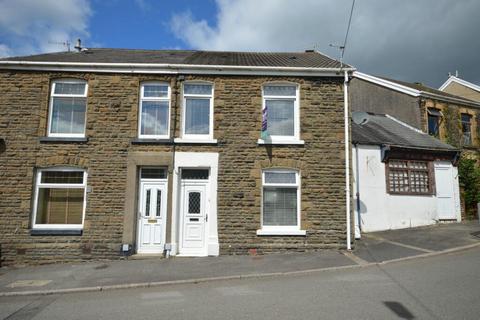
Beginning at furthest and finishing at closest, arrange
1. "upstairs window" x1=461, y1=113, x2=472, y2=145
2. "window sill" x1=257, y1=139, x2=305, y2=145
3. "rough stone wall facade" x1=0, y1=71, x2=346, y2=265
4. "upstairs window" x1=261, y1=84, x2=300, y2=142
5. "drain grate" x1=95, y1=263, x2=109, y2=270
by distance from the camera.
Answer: "upstairs window" x1=461, y1=113, x2=472, y2=145
"upstairs window" x1=261, y1=84, x2=300, y2=142
"window sill" x1=257, y1=139, x2=305, y2=145
"rough stone wall facade" x1=0, y1=71, x2=346, y2=265
"drain grate" x1=95, y1=263, x2=109, y2=270

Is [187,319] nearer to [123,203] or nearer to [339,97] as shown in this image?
[123,203]

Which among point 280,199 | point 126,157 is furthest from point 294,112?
point 126,157

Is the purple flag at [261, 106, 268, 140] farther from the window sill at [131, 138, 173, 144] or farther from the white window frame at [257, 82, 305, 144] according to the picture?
the window sill at [131, 138, 173, 144]

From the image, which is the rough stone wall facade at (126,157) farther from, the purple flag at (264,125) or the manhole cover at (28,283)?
the manhole cover at (28,283)

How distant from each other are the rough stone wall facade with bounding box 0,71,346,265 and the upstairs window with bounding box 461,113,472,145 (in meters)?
12.4

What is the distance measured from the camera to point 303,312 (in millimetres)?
5570

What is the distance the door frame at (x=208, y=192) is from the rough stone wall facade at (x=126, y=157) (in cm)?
18

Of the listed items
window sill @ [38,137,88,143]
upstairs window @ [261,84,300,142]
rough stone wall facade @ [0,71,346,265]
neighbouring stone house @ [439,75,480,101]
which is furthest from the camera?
neighbouring stone house @ [439,75,480,101]

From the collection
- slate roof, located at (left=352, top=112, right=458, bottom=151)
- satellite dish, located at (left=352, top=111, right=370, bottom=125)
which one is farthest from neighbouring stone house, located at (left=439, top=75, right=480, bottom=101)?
satellite dish, located at (left=352, top=111, right=370, bottom=125)

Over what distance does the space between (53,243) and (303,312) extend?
8.00 metres

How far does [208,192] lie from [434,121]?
47.2ft

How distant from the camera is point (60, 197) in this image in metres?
11.0

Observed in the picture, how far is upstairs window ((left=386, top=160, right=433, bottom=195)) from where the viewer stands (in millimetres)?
15102

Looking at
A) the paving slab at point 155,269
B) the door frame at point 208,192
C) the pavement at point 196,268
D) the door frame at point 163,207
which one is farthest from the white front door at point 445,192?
the door frame at point 163,207
